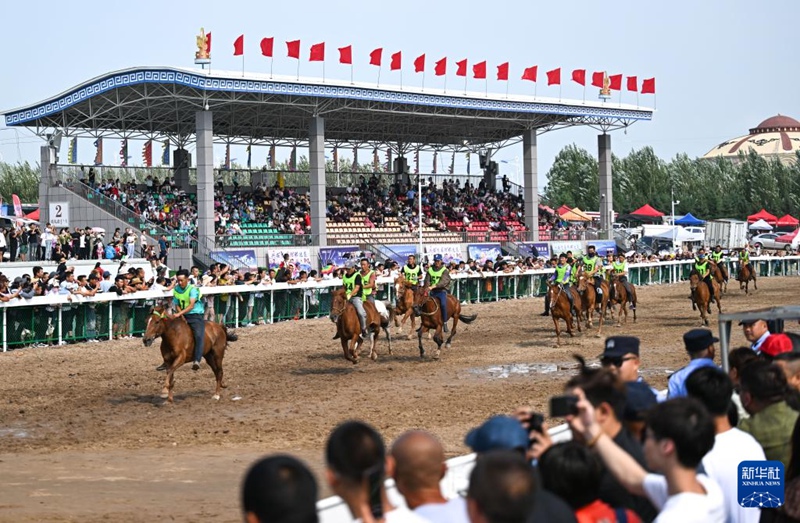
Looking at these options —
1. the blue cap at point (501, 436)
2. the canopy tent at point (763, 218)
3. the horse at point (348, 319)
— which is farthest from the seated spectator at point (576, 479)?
the canopy tent at point (763, 218)

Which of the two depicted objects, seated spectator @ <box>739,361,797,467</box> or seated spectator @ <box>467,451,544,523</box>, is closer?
seated spectator @ <box>467,451,544,523</box>

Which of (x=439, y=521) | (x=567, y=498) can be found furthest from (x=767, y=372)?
(x=439, y=521)

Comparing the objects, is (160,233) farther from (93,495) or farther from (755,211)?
(755,211)

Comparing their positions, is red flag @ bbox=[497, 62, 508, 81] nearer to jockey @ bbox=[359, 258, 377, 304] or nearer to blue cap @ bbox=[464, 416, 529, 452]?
jockey @ bbox=[359, 258, 377, 304]

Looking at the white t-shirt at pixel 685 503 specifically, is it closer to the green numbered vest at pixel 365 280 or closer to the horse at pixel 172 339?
the horse at pixel 172 339

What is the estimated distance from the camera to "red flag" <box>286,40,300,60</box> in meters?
44.2

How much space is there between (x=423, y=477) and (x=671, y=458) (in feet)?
3.67

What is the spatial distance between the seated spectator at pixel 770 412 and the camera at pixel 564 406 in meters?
2.07

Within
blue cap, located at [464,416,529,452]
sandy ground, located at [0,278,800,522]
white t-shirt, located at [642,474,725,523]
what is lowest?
sandy ground, located at [0,278,800,522]

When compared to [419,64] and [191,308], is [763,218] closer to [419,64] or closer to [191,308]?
[419,64]

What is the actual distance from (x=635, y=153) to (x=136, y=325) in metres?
83.3

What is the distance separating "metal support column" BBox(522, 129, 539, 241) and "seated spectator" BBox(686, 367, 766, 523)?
5051 cm

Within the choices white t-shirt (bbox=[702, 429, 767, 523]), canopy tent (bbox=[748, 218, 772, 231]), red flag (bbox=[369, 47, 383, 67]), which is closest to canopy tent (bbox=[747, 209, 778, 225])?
canopy tent (bbox=[748, 218, 772, 231])

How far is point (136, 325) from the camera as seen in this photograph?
26266 millimetres
